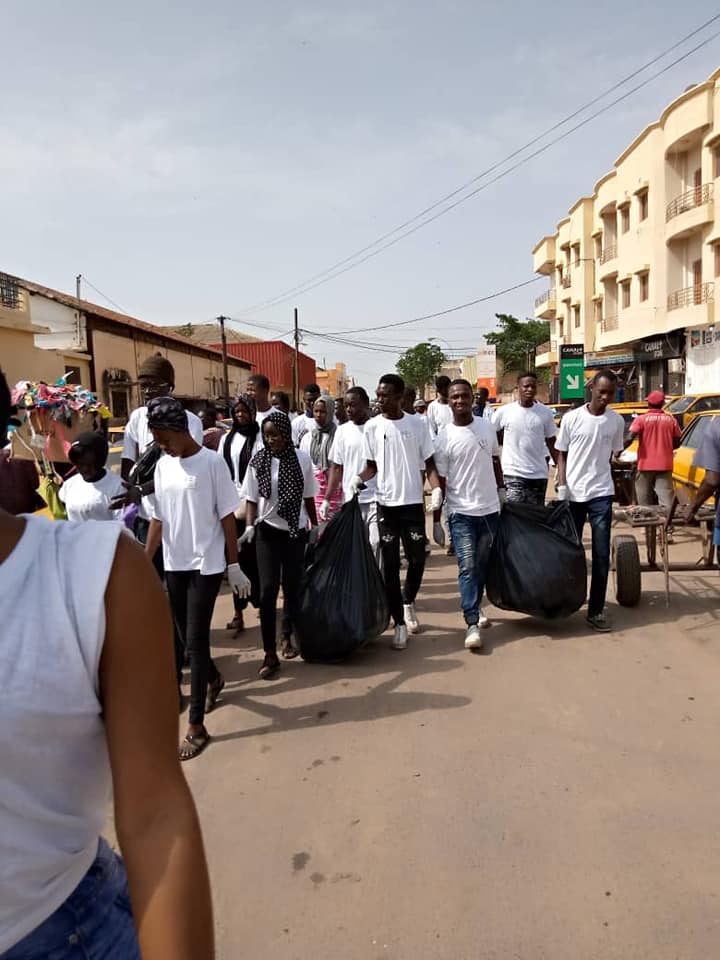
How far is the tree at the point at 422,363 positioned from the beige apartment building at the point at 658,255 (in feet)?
136

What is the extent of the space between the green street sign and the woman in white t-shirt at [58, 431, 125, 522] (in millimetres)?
25700

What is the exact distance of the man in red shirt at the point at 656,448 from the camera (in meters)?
7.51

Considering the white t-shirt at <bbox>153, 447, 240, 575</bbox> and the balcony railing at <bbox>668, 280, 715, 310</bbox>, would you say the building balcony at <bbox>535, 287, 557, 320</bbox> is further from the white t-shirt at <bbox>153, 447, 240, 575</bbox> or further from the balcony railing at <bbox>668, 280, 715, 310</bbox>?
the white t-shirt at <bbox>153, 447, 240, 575</bbox>

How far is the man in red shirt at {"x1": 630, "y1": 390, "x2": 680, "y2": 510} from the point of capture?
24.6 ft

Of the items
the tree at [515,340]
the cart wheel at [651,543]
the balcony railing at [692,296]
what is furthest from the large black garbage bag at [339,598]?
the tree at [515,340]

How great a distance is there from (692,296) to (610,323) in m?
7.57

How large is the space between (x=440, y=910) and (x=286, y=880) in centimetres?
56

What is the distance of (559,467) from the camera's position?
5586 millimetres

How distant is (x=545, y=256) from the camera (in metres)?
42.5

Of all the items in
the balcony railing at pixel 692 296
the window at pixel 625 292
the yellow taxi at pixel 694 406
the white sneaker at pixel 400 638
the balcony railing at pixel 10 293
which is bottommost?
the white sneaker at pixel 400 638

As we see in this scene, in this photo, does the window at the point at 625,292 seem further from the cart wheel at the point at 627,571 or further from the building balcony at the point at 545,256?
the cart wheel at the point at 627,571

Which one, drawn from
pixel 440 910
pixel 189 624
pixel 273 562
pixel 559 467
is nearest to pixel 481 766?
pixel 440 910

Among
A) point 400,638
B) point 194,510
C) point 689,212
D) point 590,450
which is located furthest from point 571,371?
point 194,510

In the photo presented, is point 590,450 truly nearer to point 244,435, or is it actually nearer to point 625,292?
point 244,435
